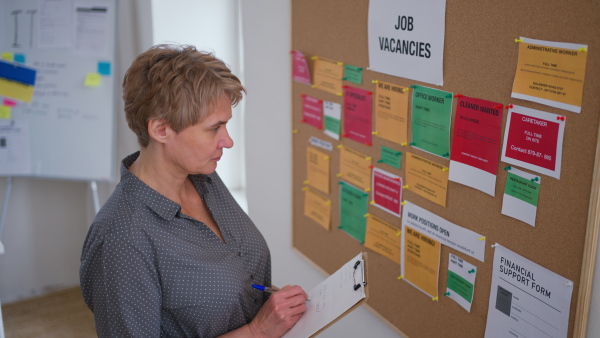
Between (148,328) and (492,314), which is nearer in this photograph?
(148,328)

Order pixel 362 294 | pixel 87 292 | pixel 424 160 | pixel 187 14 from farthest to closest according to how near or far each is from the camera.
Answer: pixel 187 14 → pixel 424 160 → pixel 87 292 → pixel 362 294

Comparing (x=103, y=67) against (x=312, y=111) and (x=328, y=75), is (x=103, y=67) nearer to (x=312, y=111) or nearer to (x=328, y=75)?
(x=312, y=111)

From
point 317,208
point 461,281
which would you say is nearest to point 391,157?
point 461,281

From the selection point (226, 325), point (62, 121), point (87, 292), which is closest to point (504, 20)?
point (226, 325)

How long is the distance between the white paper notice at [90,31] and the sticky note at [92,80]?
0.35 feet

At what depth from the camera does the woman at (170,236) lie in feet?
4.55

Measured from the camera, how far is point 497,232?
1548 mm

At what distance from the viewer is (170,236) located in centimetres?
146

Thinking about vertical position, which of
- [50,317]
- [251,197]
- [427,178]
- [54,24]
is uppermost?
[54,24]

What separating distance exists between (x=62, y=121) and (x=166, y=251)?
2108 millimetres

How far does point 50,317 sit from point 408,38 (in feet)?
8.98

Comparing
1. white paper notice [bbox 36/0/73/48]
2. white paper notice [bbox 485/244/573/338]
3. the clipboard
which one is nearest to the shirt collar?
the clipboard

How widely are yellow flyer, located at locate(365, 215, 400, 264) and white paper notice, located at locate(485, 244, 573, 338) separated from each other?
0.40m

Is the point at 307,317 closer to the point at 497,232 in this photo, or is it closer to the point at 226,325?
the point at 226,325
